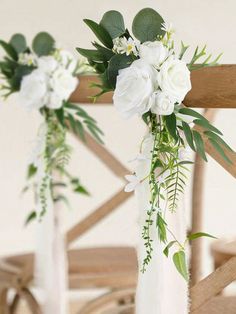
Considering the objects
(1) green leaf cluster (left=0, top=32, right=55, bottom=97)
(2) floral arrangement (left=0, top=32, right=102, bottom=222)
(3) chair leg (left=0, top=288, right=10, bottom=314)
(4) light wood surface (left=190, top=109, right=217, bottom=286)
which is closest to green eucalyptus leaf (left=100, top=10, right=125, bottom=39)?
(4) light wood surface (left=190, top=109, right=217, bottom=286)

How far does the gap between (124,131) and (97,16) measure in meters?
0.61

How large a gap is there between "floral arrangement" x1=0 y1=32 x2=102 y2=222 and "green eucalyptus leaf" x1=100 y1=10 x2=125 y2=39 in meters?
0.82

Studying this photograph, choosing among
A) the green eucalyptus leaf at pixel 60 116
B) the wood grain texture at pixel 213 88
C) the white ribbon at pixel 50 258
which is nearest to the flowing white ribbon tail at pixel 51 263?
the white ribbon at pixel 50 258

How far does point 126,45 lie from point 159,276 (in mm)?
439

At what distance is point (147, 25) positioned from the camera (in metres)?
1.53

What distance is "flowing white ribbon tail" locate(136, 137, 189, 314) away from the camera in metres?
1.55

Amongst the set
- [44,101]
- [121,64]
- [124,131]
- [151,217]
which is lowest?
[151,217]

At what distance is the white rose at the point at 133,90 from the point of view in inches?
57.3

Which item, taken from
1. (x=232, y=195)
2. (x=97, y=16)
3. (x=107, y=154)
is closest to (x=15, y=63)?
(x=107, y=154)

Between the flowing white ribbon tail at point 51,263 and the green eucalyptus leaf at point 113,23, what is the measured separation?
0.94 m

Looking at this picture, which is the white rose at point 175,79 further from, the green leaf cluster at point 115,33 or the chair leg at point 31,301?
the chair leg at point 31,301

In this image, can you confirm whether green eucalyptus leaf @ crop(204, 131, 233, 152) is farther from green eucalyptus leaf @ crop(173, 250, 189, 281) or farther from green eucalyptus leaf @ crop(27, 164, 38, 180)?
green eucalyptus leaf @ crop(27, 164, 38, 180)

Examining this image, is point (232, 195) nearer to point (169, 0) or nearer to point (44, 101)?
point (169, 0)

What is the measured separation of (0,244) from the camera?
430cm
